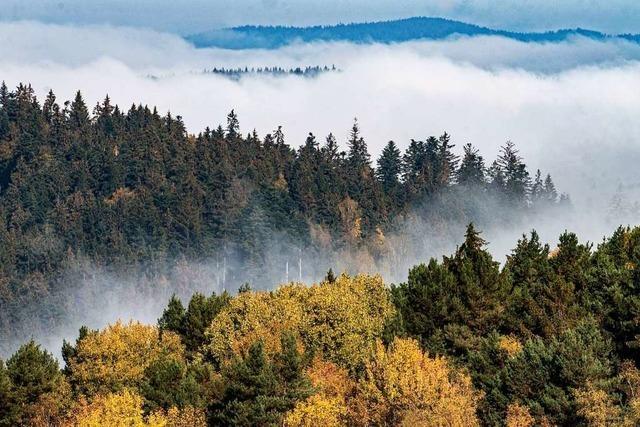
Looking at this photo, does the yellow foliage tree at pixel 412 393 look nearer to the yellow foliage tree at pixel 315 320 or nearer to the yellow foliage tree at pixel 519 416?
the yellow foliage tree at pixel 519 416

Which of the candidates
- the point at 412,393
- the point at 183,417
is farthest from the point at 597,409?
the point at 183,417

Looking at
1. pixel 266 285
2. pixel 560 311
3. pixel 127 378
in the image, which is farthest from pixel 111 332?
pixel 266 285

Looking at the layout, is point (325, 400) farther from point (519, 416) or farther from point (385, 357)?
point (519, 416)

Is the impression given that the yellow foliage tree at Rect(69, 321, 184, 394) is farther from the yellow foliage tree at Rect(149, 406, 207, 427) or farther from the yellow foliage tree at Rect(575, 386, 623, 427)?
the yellow foliage tree at Rect(575, 386, 623, 427)

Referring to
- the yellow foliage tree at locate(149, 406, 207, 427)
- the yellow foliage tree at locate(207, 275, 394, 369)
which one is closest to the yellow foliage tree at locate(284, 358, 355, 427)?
the yellow foliage tree at locate(207, 275, 394, 369)

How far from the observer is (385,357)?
75562mm

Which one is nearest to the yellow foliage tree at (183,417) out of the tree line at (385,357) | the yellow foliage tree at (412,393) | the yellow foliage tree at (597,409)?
the tree line at (385,357)

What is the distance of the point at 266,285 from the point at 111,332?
101m

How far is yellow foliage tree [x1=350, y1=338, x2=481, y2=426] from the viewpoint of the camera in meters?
68.7

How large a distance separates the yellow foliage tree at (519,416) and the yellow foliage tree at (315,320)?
12662 millimetres

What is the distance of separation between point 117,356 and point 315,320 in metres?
16.8

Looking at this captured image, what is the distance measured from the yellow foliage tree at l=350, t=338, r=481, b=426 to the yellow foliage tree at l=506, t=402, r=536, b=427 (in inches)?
82.7

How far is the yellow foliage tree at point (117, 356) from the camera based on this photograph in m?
89.8

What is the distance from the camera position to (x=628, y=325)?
251ft
